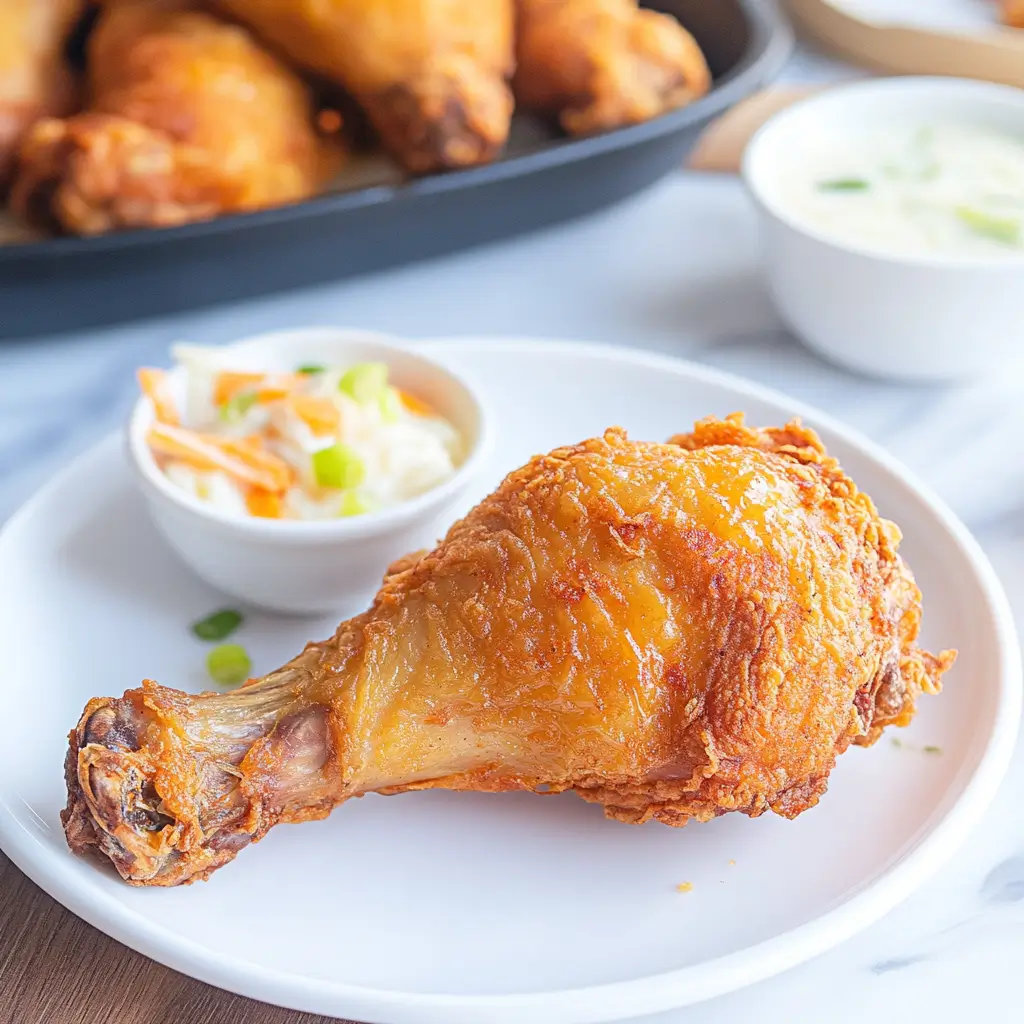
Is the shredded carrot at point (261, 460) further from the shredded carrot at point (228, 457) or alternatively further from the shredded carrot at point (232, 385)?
the shredded carrot at point (232, 385)

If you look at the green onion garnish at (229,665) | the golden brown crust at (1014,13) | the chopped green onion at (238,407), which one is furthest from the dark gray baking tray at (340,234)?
the golden brown crust at (1014,13)

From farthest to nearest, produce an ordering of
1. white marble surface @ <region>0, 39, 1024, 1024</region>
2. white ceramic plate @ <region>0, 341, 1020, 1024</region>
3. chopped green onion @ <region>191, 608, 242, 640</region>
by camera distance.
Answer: chopped green onion @ <region>191, 608, 242, 640</region> → white marble surface @ <region>0, 39, 1024, 1024</region> → white ceramic plate @ <region>0, 341, 1020, 1024</region>

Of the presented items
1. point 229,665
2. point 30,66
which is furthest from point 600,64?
point 229,665

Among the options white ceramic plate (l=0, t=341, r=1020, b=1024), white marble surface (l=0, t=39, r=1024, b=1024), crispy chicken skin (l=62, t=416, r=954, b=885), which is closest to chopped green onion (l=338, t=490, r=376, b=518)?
white ceramic plate (l=0, t=341, r=1020, b=1024)

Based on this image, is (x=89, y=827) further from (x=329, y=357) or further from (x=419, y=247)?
(x=419, y=247)

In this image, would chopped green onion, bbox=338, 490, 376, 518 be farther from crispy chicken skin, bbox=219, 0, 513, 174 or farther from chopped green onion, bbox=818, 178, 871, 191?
chopped green onion, bbox=818, 178, 871, 191

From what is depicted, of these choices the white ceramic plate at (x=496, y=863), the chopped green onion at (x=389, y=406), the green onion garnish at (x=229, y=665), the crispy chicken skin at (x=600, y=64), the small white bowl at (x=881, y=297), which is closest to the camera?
the white ceramic plate at (x=496, y=863)
